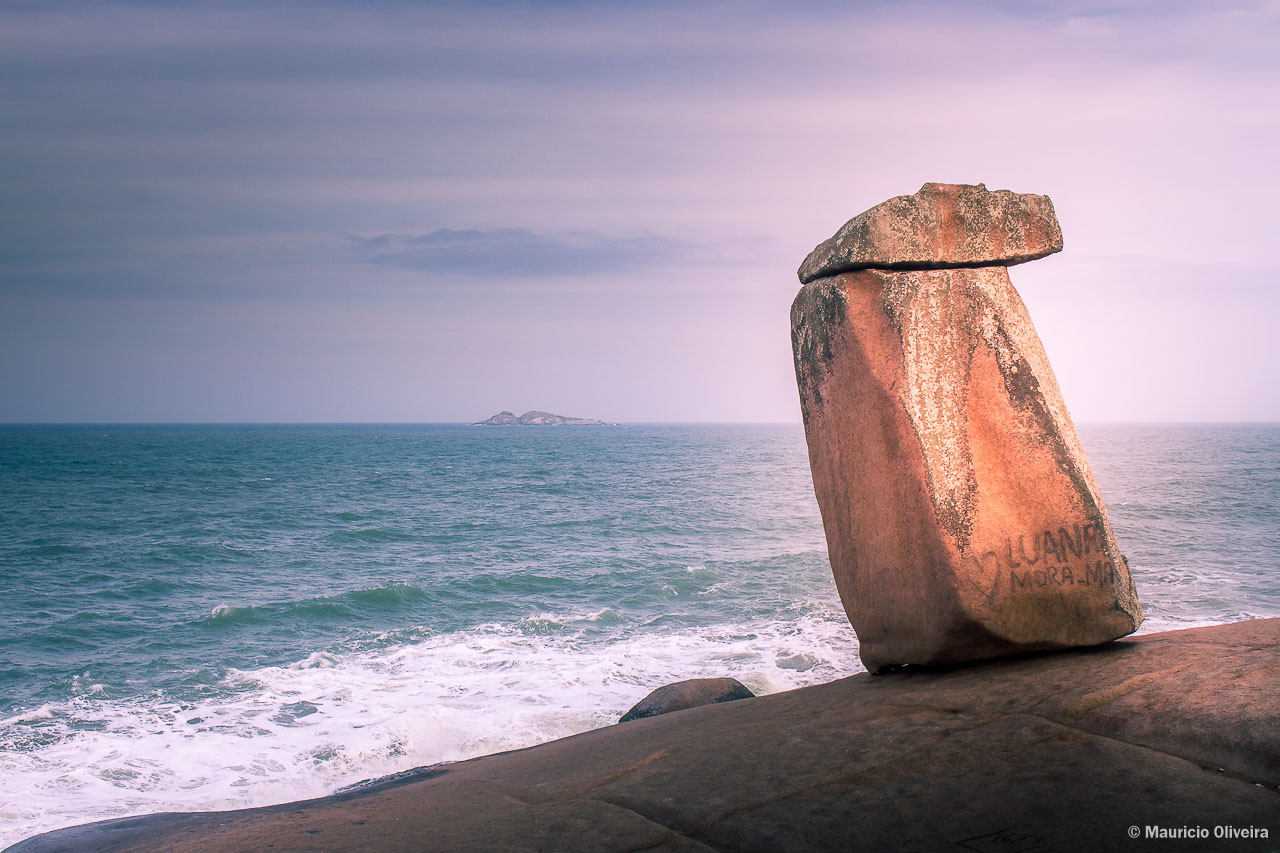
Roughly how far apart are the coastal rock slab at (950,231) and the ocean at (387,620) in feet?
24.0

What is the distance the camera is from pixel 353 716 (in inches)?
439

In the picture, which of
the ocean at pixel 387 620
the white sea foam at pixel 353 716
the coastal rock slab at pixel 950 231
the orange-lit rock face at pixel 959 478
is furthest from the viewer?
the ocean at pixel 387 620

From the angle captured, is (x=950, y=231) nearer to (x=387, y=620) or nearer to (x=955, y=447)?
(x=955, y=447)

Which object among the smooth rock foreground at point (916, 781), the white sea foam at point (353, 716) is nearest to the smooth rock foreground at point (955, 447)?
the smooth rock foreground at point (916, 781)

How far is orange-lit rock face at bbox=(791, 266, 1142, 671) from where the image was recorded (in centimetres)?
594

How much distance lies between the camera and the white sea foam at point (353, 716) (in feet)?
29.9

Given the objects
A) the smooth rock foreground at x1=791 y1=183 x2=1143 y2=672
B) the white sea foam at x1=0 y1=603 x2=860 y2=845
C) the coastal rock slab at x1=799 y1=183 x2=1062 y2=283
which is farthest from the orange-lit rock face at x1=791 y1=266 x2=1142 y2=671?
the white sea foam at x1=0 y1=603 x2=860 y2=845

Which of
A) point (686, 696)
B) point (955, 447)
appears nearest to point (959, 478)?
A: point (955, 447)

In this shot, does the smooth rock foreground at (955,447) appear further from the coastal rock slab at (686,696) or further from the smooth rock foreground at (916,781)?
the coastal rock slab at (686,696)

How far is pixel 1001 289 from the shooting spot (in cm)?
642

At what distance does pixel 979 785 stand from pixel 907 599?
7.36 ft

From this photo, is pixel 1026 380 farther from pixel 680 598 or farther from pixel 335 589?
pixel 335 589

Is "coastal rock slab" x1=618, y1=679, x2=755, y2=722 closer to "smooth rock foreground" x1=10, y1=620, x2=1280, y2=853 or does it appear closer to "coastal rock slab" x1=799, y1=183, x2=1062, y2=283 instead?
"smooth rock foreground" x1=10, y1=620, x2=1280, y2=853

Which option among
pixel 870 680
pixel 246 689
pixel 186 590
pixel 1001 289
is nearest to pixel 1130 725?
pixel 870 680
